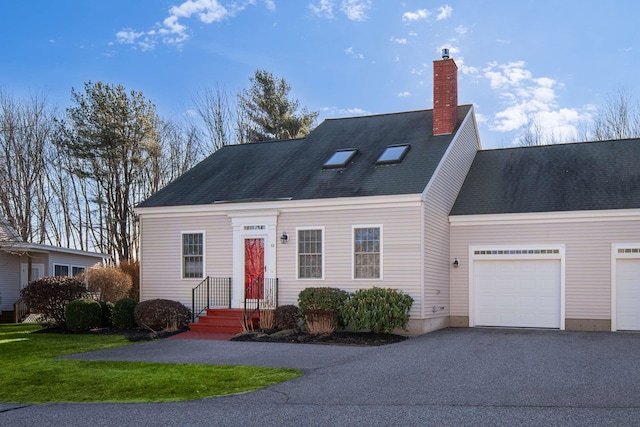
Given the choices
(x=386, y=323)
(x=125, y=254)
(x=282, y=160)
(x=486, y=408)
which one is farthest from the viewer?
(x=125, y=254)

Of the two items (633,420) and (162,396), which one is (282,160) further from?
(633,420)

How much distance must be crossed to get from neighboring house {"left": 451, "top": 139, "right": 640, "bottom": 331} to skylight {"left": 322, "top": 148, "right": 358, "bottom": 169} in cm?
345

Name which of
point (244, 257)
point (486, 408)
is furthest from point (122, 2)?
point (486, 408)

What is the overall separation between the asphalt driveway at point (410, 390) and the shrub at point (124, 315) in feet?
16.2

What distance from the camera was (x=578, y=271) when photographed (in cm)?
1678

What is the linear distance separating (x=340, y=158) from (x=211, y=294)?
18.1 feet

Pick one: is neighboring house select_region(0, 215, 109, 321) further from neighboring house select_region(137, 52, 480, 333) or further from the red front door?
the red front door

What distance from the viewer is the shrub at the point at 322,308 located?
51.2 ft

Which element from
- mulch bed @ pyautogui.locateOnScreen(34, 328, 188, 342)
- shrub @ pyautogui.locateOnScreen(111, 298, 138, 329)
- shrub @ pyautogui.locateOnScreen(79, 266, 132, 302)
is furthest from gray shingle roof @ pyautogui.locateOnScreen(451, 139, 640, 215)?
shrub @ pyautogui.locateOnScreen(79, 266, 132, 302)

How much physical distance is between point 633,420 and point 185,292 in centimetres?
1409

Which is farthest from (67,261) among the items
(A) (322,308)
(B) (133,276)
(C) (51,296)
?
(A) (322,308)

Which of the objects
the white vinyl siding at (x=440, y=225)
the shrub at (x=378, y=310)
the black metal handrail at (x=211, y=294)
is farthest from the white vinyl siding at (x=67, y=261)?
the white vinyl siding at (x=440, y=225)

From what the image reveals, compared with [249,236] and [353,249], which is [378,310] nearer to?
[353,249]

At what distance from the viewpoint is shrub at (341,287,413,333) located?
1527cm
